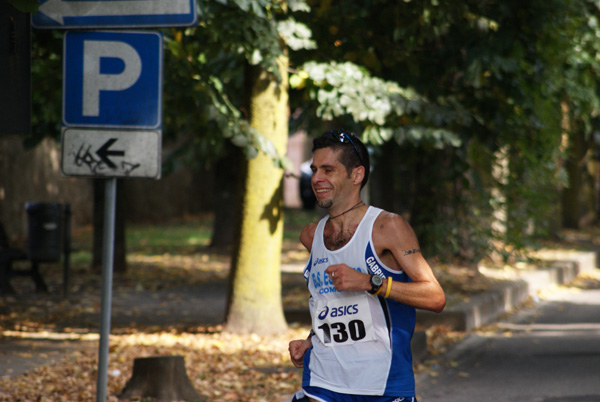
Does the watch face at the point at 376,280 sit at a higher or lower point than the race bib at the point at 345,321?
higher

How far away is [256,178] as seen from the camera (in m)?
9.00

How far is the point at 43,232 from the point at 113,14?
8.07 metres

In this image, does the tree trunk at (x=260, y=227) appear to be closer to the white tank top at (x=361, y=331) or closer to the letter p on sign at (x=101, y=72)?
the letter p on sign at (x=101, y=72)

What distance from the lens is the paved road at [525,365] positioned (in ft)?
23.8

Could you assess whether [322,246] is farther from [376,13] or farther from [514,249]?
[514,249]

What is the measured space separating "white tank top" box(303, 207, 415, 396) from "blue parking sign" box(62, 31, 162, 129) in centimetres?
169

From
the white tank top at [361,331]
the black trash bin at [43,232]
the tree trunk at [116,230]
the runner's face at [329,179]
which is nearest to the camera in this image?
the white tank top at [361,331]

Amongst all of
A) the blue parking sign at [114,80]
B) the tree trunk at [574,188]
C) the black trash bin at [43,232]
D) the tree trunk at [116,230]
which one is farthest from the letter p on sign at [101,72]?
the tree trunk at [574,188]

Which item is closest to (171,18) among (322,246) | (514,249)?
(322,246)

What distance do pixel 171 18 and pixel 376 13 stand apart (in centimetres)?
632

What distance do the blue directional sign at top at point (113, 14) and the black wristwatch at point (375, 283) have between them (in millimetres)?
2003

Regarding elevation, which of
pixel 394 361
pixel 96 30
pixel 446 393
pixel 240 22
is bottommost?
pixel 446 393

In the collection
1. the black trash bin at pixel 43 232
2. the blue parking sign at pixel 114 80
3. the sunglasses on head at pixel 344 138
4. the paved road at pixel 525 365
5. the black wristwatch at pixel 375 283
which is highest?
the blue parking sign at pixel 114 80

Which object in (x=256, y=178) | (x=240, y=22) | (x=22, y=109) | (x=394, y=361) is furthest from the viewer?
(x=256, y=178)
